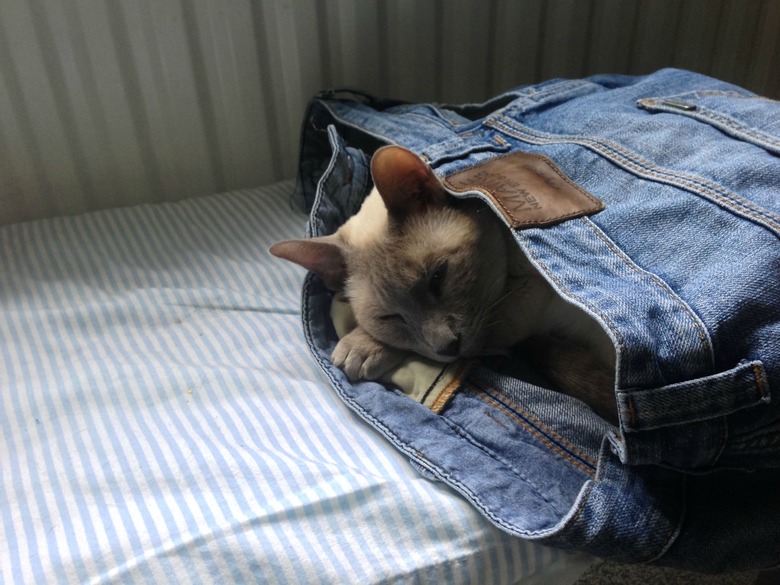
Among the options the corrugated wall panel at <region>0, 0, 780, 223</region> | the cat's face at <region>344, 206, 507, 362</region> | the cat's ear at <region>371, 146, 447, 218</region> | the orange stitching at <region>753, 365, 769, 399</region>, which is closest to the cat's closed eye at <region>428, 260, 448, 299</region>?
the cat's face at <region>344, 206, 507, 362</region>

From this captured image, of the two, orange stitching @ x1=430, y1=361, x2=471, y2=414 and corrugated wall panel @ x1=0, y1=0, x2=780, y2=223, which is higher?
corrugated wall panel @ x1=0, y1=0, x2=780, y2=223

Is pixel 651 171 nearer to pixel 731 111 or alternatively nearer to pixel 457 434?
pixel 731 111

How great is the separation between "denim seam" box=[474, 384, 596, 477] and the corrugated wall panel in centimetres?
94

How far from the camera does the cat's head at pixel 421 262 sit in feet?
3.13

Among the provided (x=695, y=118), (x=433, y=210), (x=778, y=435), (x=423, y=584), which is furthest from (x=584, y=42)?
(x=423, y=584)

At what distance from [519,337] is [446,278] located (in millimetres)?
160

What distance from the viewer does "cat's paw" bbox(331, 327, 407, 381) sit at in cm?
99

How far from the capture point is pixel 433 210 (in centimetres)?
102

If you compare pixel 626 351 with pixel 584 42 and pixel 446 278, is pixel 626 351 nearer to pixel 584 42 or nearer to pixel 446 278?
pixel 446 278

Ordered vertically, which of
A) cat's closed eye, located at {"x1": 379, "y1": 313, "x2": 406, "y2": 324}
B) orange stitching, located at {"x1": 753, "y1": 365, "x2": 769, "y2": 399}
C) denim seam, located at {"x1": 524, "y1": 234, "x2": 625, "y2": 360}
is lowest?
cat's closed eye, located at {"x1": 379, "y1": 313, "x2": 406, "y2": 324}

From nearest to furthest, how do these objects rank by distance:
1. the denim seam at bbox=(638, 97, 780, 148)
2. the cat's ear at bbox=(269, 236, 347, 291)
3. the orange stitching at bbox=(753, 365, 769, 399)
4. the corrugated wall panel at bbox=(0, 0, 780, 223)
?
the orange stitching at bbox=(753, 365, 769, 399), the denim seam at bbox=(638, 97, 780, 148), the cat's ear at bbox=(269, 236, 347, 291), the corrugated wall panel at bbox=(0, 0, 780, 223)

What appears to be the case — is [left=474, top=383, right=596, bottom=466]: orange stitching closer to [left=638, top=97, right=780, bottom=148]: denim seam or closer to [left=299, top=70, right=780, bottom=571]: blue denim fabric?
[left=299, top=70, right=780, bottom=571]: blue denim fabric

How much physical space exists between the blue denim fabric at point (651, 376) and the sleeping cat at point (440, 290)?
5 cm

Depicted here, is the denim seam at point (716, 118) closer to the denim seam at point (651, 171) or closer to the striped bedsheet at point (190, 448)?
the denim seam at point (651, 171)
